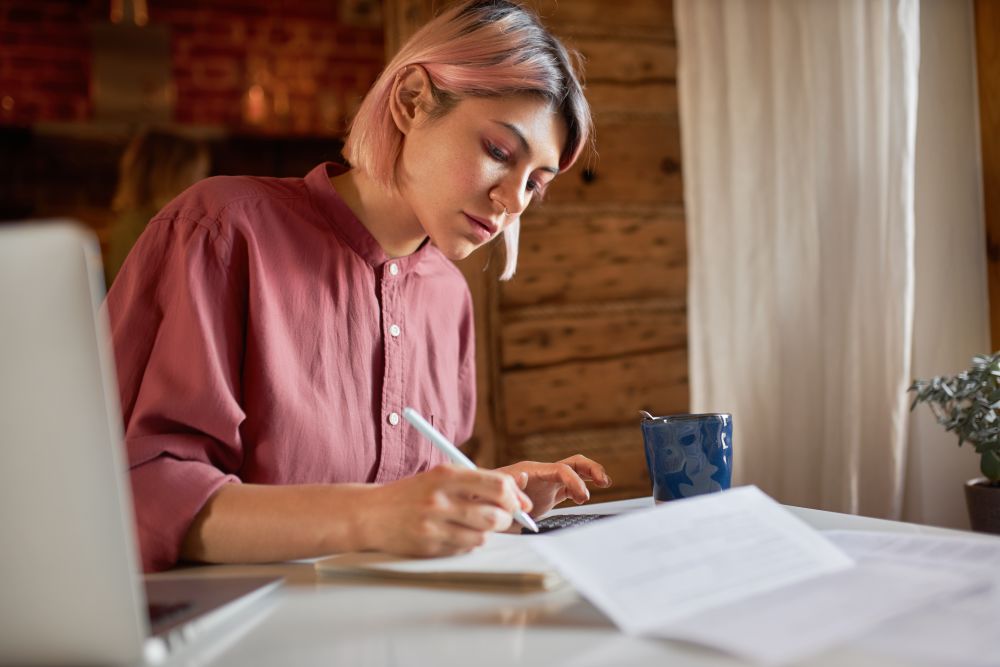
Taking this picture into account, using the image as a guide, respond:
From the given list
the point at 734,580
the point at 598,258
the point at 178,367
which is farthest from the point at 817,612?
the point at 598,258

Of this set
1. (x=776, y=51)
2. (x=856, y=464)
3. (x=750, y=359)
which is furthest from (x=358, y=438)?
(x=776, y=51)

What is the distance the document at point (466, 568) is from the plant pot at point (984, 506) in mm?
1178

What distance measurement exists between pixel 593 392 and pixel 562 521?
1416mm

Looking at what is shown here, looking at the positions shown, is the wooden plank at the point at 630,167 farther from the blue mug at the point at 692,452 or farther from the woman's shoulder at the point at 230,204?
the blue mug at the point at 692,452

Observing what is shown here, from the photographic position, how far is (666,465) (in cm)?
108

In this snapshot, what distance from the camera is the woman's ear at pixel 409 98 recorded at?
1330 millimetres

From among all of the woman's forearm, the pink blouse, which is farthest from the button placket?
the woman's forearm

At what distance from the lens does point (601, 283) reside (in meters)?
2.56

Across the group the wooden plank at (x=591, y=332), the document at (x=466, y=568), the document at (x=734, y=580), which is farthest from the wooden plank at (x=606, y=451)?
the document at (x=734, y=580)

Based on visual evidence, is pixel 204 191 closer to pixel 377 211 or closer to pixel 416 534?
pixel 377 211

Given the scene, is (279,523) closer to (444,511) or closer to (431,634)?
(444,511)

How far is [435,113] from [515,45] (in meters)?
0.14

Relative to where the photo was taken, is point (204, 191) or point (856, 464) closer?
point (204, 191)

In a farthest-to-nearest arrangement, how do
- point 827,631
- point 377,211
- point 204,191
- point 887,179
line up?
point 887,179
point 377,211
point 204,191
point 827,631
